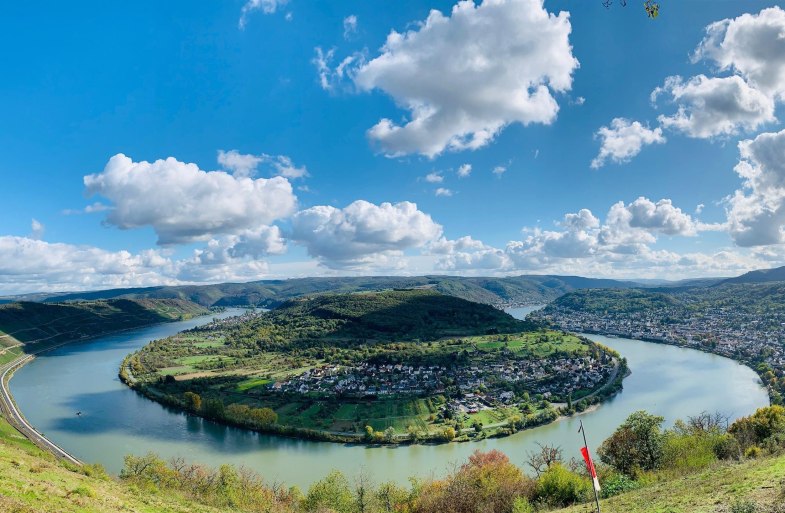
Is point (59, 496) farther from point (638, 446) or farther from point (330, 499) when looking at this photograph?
point (638, 446)

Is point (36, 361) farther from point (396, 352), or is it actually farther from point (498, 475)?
point (498, 475)

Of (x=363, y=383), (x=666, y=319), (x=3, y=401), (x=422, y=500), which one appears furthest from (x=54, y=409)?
(x=666, y=319)

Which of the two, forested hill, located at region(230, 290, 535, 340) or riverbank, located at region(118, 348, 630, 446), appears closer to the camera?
riverbank, located at region(118, 348, 630, 446)

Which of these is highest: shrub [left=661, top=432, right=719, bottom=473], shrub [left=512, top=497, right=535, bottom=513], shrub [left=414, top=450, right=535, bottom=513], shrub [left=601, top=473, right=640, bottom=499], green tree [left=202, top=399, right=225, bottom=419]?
shrub [left=601, top=473, right=640, bottom=499]

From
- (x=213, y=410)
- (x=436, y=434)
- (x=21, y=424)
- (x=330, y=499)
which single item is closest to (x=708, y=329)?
(x=436, y=434)

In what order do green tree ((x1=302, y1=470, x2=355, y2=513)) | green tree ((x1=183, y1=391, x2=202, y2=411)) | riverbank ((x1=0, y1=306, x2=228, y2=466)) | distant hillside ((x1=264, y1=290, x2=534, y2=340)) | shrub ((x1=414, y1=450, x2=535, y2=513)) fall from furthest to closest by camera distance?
distant hillside ((x1=264, y1=290, x2=534, y2=340)), green tree ((x1=183, y1=391, x2=202, y2=411)), riverbank ((x1=0, y1=306, x2=228, y2=466)), green tree ((x1=302, y1=470, x2=355, y2=513)), shrub ((x1=414, y1=450, x2=535, y2=513))

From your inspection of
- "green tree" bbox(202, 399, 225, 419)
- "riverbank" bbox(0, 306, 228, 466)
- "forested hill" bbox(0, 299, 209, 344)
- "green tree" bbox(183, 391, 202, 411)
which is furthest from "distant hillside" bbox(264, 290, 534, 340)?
"green tree" bbox(202, 399, 225, 419)

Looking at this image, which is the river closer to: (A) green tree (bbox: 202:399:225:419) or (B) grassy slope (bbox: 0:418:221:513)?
(A) green tree (bbox: 202:399:225:419)
